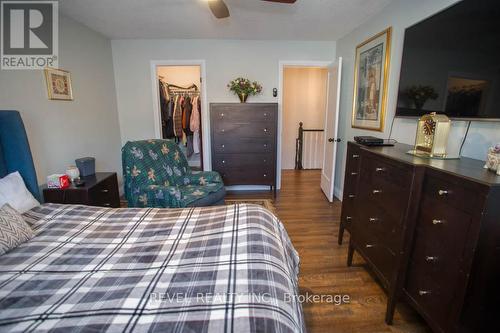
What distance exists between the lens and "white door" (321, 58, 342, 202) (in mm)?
3059

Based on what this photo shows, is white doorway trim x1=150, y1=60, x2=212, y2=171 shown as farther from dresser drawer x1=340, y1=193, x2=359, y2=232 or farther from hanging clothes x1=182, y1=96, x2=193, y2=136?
dresser drawer x1=340, y1=193, x2=359, y2=232

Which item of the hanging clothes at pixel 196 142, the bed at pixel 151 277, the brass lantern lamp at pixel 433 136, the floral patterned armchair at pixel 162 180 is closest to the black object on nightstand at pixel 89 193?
the floral patterned armchair at pixel 162 180

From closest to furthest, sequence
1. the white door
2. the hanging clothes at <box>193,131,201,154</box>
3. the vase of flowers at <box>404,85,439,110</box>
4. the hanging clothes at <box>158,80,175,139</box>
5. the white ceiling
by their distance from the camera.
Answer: the vase of flowers at <box>404,85,439,110</box>
the white ceiling
the white door
the hanging clothes at <box>158,80,175,139</box>
the hanging clothes at <box>193,131,201,154</box>

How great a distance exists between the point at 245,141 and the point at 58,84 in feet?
7.23

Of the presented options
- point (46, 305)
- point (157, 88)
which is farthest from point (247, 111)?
point (46, 305)

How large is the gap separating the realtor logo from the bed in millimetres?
1607

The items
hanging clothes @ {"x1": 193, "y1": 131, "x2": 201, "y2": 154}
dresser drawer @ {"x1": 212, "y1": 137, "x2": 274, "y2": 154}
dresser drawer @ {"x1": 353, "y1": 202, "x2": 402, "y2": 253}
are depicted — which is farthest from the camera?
hanging clothes @ {"x1": 193, "y1": 131, "x2": 201, "y2": 154}

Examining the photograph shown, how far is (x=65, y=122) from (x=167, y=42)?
1811 mm

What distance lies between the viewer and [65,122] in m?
2.51

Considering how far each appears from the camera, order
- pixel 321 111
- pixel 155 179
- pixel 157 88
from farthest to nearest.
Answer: pixel 321 111
pixel 157 88
pixel 155 179

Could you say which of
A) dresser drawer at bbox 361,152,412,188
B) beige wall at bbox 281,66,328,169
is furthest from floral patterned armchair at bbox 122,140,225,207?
beige wall at bbox 281,66,328,169

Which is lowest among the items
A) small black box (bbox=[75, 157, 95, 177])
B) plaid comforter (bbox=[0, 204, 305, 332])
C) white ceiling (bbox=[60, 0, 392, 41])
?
plaid comforter (bbox=[0, 204, 305, 332])

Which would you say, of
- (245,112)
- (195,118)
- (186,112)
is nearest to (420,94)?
(245,112)

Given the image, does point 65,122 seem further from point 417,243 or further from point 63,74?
point 417,243
